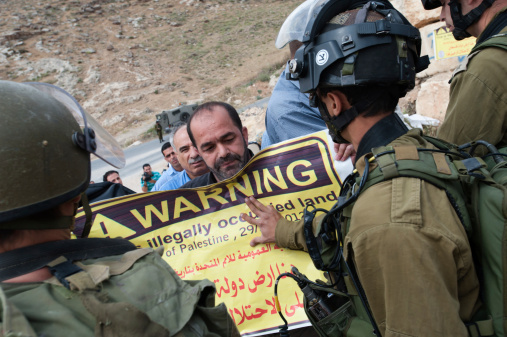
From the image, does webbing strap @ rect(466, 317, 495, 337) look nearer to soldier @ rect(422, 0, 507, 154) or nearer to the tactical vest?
the tactical vest

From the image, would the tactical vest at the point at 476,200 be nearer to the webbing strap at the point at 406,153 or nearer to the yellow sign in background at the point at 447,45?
the webbing strap at the point at 406,153

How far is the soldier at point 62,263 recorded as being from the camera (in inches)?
46.6

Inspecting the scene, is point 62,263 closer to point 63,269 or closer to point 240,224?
Result: point 63,269

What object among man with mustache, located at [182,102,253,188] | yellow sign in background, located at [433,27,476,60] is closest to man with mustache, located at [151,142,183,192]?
man with mustache, located at [182,102,253,188]

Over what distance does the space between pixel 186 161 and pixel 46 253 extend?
3.43m

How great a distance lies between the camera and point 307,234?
1.87 m

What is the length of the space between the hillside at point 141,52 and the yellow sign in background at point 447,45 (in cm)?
2241

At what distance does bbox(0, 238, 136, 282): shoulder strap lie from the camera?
49.1 inches

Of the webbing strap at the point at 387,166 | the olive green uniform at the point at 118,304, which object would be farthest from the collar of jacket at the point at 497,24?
the olive green uniform at the point at 118,304

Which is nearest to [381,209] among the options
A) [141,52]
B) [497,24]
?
[497,24]

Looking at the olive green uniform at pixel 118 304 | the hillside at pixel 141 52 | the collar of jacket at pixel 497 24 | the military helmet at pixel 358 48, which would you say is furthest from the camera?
the hillside at pixel 141 52

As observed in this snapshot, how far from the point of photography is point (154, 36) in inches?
2051

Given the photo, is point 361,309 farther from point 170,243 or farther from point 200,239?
point 170,243

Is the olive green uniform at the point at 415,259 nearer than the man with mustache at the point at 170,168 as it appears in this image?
Yes
